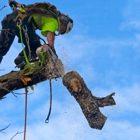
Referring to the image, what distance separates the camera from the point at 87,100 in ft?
18.7

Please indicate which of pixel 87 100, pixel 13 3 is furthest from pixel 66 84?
pixel 13 3

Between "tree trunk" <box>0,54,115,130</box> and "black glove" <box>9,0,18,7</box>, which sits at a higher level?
"black glove" <box>9,0,18,7</box>

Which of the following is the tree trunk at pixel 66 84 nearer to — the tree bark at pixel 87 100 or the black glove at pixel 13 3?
the tree bark at pixel 87 100

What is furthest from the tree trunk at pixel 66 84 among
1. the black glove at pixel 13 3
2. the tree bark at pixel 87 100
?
the black glove at pixel 13 3

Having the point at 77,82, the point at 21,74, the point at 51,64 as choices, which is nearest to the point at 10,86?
the point at 21,74

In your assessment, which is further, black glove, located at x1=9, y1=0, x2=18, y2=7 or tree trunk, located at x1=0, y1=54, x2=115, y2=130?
black glove, located at x1=9, y1=0, x2=18, y2=7

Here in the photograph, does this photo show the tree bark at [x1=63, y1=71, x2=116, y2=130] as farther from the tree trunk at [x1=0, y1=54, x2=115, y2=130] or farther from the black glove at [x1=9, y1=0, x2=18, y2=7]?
the black glove at [x1=9, y1=0, x2=18, y2=7]

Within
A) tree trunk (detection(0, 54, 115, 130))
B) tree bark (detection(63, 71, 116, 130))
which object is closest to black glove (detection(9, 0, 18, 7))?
tree trunk (detection(0, 54, 115, 130))

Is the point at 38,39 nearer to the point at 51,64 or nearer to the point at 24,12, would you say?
the point at 24,12

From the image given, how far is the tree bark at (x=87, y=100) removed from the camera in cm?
560

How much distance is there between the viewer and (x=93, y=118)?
5598 millimetres

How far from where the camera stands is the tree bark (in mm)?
5598

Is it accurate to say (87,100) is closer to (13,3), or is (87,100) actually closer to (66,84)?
(66,84)

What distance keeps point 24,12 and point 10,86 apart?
1.24 m
